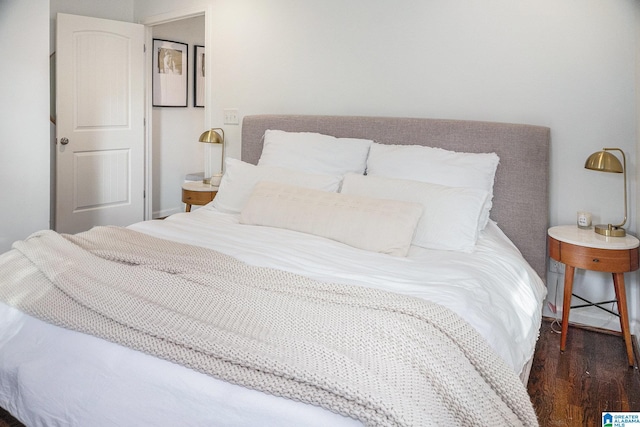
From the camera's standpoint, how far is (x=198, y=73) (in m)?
5.69

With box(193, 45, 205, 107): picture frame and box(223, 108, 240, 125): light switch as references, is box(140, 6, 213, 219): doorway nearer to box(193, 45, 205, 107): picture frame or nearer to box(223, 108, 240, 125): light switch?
box(193, 45, 205, 107): picture frame

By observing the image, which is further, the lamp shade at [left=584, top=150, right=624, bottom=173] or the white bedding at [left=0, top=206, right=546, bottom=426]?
the lamp shade at [left=584, top=150, right=624, bottom=173]

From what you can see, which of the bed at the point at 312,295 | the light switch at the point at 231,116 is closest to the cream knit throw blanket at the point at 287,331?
the bed at the point at 312,295

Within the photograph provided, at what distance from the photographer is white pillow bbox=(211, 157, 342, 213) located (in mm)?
2896

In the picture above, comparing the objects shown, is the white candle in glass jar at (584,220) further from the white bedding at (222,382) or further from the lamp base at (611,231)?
the white bedding at (222,382)

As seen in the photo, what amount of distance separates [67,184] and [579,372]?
4.05 metres

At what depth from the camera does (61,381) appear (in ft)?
4.57

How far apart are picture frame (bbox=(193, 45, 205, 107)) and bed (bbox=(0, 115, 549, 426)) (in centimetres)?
286

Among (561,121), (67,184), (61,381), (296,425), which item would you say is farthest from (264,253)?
(67,184)

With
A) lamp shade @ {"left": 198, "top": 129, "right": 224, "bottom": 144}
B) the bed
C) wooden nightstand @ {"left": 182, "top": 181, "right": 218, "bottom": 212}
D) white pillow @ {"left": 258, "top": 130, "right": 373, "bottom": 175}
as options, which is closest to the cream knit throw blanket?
the bed

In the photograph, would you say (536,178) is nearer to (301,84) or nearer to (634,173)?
(634,173)

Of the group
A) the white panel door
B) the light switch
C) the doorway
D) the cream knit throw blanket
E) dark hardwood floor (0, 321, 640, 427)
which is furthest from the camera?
the doorway

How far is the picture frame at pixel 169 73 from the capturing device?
527 cm

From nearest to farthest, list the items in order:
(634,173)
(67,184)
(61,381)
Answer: (61,381), (634,173), (67,184)
